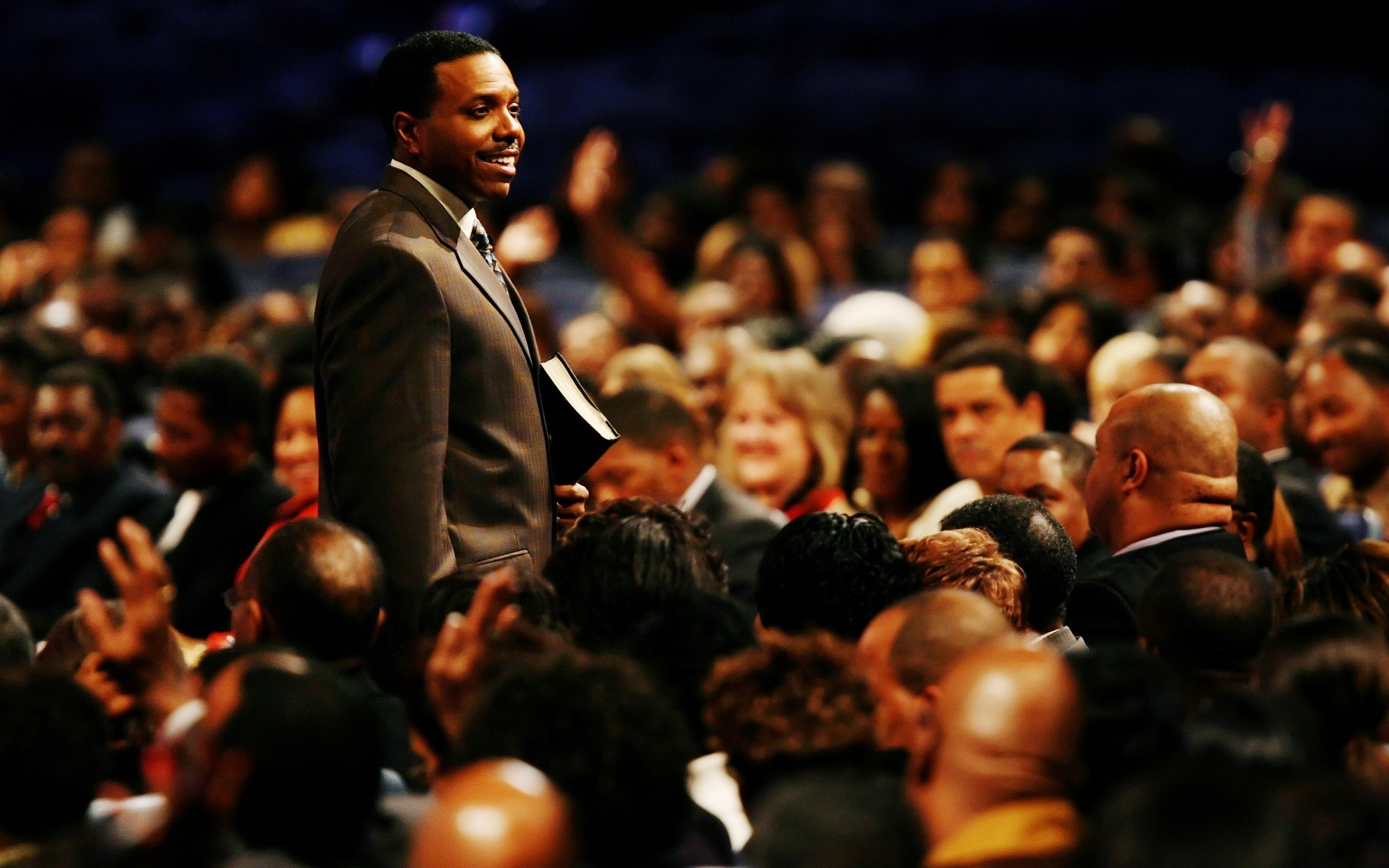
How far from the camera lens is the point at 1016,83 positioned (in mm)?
12758

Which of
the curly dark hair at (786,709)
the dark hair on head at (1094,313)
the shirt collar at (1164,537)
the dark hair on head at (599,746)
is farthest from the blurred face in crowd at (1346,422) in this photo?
the dark hair on head at (599,746)

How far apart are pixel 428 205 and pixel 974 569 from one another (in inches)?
50.6

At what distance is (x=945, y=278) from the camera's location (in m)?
8.88

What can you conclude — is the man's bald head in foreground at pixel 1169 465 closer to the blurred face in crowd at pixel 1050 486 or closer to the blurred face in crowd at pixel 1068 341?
the blurred face in crowd at pixel 1050 486

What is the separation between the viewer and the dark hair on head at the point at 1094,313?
7.18m

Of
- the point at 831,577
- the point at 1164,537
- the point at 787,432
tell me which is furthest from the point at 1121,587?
the point at 787,432

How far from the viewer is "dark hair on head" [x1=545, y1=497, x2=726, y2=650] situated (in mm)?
3312

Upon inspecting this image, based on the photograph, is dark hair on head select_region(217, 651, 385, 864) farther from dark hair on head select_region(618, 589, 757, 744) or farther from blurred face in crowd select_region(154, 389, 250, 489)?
blurred face in crowd select_region(154, 389, 250, 489)

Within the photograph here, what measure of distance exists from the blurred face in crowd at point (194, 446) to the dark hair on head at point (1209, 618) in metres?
3.24

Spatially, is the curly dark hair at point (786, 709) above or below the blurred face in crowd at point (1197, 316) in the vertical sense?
above

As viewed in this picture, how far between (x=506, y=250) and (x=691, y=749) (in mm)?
6051

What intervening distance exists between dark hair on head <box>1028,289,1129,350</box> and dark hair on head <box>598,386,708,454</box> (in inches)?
91.9

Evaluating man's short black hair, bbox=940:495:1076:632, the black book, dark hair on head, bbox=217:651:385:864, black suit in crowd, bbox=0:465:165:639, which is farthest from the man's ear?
black suit in crowd, bbox=0:465:165:639

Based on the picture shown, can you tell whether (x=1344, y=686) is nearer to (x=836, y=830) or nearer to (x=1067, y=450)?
(x=836, y=830)
